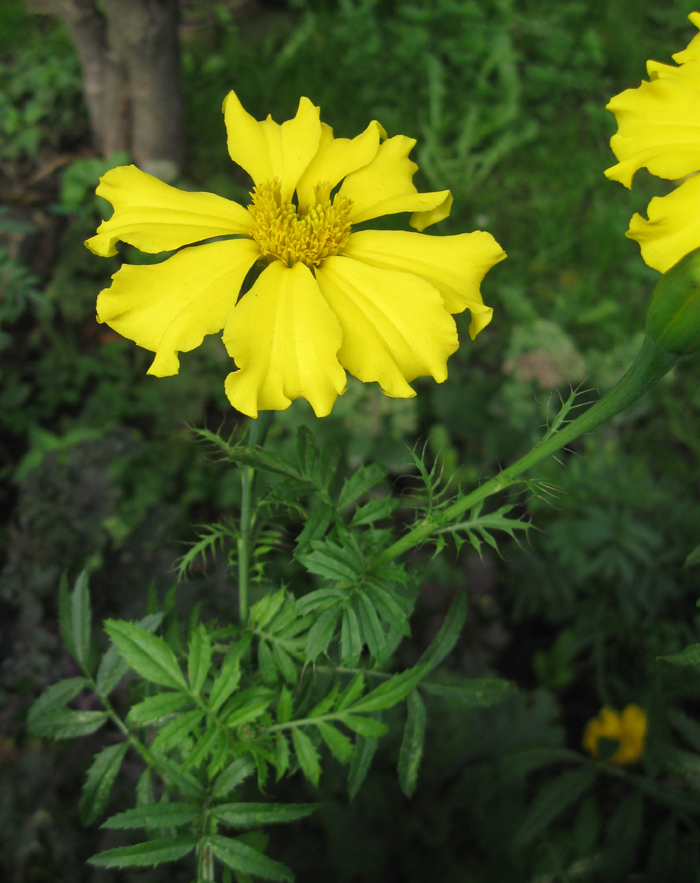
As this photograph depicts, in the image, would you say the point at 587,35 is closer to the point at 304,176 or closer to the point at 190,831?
the point at 304,176

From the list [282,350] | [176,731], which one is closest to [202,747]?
[176,731]

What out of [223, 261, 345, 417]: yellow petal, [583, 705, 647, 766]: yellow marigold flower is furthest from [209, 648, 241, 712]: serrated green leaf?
[583, 705, 647, 766]: yellow marigold flower

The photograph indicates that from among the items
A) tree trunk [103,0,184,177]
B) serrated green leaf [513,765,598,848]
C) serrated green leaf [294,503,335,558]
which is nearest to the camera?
serrated green leaf [294,503,335,558]

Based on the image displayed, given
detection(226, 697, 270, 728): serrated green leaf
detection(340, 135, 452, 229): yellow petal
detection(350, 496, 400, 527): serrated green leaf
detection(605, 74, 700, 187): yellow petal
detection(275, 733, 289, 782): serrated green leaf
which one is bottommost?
detection(275, 733, 289, 782): serrated green leaf

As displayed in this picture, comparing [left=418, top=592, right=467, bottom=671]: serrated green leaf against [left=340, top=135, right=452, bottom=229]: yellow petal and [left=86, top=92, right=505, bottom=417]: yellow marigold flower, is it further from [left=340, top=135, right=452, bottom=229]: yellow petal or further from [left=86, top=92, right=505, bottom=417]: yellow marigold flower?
[left=340, top=135, right=452, bottom=229]: yellow petal

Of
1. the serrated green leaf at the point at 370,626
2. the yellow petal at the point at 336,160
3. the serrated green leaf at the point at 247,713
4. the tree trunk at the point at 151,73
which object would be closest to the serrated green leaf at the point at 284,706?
the serrated green leaf at the point at 247,713

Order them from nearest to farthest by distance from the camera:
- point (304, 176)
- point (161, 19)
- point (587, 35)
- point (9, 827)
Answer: point (304, 176)
point (9, 827)
point (161, 19)
point (587, 35)

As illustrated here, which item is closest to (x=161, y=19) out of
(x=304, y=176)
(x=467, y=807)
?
(x=304, y=176)
